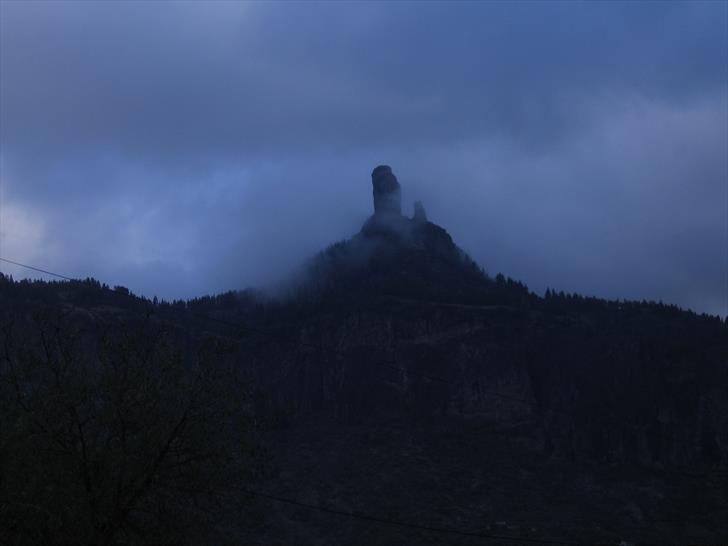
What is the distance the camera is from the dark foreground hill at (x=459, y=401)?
2623 inches

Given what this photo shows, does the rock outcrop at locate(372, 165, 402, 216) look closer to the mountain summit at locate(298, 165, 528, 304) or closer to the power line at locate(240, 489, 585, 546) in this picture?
the mountain summit at locate(298, 165, 528, 304)

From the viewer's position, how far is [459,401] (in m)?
89.8

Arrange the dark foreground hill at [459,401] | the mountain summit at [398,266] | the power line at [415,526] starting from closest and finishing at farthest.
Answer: the power line at [415,526] → the dark foreground hill at [459,401] → the mountain summit at [398,266]

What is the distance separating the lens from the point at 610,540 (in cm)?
6231

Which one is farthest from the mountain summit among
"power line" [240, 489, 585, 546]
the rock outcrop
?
"power line" [240, 489, 585, 546]

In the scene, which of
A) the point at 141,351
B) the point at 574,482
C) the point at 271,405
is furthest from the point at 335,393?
the point at 141,351

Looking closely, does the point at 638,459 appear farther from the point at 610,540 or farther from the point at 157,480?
the point at 157,480

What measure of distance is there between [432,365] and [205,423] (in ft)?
242

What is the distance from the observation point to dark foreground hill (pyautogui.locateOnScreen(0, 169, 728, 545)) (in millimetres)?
66625

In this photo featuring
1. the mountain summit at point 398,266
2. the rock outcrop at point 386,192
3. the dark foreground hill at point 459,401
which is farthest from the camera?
the rock outcrop at point 386,192

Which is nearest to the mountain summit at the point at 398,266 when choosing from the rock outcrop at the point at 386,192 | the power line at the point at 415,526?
the rock outcrop at the point at 386,192

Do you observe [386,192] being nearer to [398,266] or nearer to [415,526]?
[398,266]

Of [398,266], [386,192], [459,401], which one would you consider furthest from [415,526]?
[386,192]

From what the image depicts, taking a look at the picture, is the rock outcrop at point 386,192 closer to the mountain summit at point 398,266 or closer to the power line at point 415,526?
the mountain summit at point 398,266
